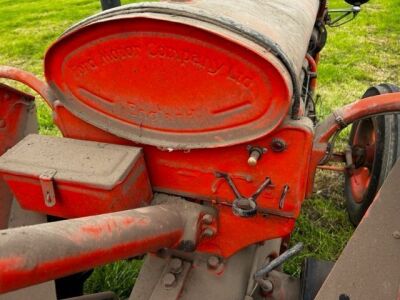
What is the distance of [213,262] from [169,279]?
164 mm

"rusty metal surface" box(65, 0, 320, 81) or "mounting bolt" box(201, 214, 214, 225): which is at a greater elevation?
"rusty metal surface" box(65, 0, 320, 81)

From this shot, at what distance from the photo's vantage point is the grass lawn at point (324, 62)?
2.56 meters

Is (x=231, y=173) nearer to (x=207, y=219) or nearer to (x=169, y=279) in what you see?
(x=207, y=219)

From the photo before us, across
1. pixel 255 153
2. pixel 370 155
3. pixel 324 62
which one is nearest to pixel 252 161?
pixel 255 153

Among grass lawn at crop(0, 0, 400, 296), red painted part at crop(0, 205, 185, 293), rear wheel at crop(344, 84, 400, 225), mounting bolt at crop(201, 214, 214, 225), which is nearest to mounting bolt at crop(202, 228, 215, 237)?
mounting bolt at crop(201, 214, 214, 225)

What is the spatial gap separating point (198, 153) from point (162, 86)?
23 cm

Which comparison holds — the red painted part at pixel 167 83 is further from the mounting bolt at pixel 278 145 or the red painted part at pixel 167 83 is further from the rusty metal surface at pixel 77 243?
the rusty metal surface at pixel 77 243

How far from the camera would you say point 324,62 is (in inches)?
206

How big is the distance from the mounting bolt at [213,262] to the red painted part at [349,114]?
424 millimetres

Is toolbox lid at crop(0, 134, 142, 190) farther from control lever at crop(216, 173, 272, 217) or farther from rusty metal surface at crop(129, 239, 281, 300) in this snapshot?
rusty metal surface at crop(129, 239, 281, 300)

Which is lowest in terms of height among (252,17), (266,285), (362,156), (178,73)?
(362,156)

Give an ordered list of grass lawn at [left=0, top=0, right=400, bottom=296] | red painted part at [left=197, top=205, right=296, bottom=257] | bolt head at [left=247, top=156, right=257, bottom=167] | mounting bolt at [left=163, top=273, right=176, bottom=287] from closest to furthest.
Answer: bolt head at [left=247, top=156, right=257, bottom=167] < red painted part at [left=197, top=205, right=296, bottom=257] < mounting bolt at [left=163, top=273, right=176, bottom=287] < grass lawn at [left=0, top=0, right=400, bottom=296]

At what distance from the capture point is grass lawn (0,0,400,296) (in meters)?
2.56

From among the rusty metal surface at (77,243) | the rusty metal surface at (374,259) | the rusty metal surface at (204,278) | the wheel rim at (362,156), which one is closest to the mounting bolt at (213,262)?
the rusty metal surface at (204,278)
